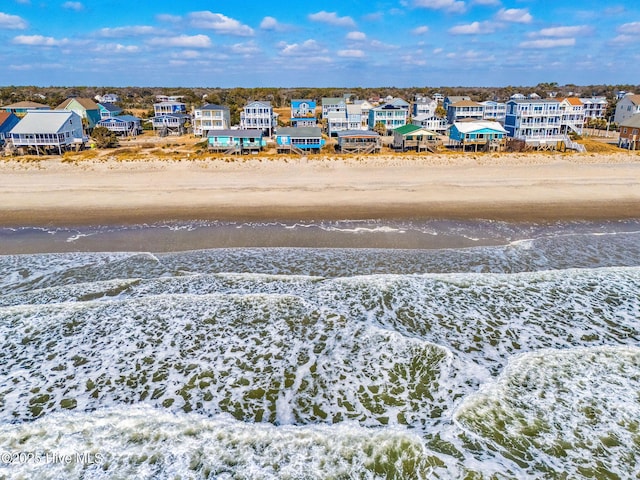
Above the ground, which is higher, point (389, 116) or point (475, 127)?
point (389, 116)

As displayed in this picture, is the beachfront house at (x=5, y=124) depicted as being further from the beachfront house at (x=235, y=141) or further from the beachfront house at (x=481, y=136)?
the beachfront house at (x=481, y=136)

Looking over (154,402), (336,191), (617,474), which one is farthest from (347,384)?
(336,191)

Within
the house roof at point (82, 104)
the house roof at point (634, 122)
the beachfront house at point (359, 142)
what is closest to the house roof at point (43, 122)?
the house roof at point (82, 104)

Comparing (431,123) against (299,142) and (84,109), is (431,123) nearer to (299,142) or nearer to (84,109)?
(299,142)

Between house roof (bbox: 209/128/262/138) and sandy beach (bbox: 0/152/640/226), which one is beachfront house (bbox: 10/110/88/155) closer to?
sandy beach (bbox: 0/152/640/226)

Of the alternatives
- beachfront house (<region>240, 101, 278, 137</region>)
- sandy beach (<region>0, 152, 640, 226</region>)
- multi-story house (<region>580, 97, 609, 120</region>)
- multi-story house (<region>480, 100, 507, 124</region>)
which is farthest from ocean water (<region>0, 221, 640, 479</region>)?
multi-story house (<region>580, 97, 609, 120</region>)

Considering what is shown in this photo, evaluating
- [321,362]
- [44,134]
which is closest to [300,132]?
[44,134]
